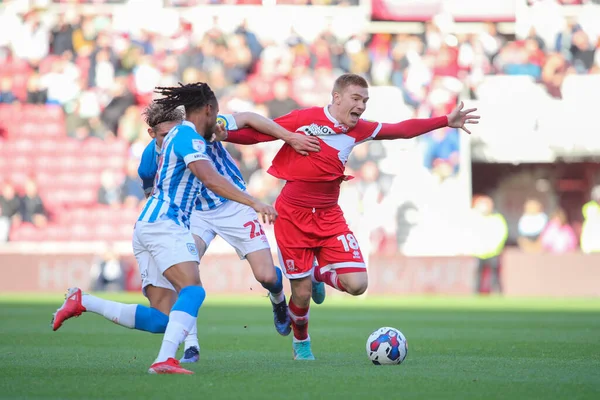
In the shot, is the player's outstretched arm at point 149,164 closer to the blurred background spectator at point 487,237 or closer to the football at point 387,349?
the football at point 387,349

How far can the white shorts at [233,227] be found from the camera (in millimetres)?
8773

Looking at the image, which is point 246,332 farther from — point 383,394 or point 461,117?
point 383,394

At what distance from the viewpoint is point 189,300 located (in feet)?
22.1

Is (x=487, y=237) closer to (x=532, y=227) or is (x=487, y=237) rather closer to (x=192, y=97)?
(x=532, y=227)

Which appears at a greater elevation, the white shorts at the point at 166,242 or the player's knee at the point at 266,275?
the white shorts at the point at 166,242

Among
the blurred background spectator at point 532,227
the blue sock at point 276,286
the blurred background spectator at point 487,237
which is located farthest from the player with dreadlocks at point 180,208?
the blurred background spectator at point 532,227

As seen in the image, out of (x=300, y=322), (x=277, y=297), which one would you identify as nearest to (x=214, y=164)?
(x=277, y=297)

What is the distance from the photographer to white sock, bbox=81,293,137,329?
7.29 meters

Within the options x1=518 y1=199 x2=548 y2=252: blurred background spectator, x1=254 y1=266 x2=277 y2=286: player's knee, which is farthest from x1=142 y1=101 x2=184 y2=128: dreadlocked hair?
x1=518 y1=199 x2=548 y2=252: blurred background spectator

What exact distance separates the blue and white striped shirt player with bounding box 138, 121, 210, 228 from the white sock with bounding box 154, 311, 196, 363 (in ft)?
2.39

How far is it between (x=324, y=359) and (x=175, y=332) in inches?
82.8

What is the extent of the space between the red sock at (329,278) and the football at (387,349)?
2.87 ft

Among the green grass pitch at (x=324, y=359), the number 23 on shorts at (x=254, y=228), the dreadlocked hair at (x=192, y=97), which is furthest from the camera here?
the number 23 on shorts at (x=254, y=228)

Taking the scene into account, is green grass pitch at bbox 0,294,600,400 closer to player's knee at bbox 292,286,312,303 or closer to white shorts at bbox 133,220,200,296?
player's knee at bbox 292,286,312,303
